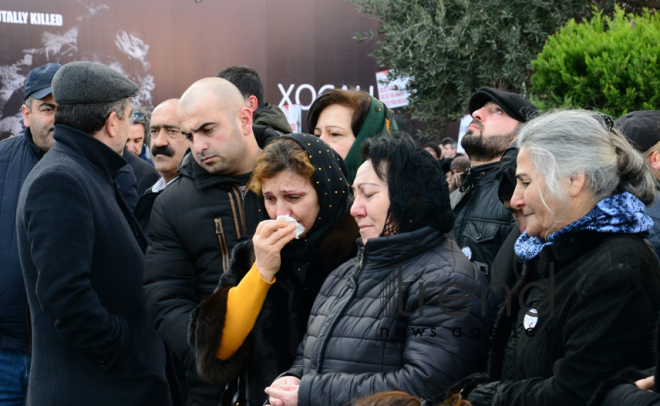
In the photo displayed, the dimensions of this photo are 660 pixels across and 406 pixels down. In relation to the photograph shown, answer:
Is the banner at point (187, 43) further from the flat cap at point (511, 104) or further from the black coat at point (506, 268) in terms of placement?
the black coat at point (506, 268)

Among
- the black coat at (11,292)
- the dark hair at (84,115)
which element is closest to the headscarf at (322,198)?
the dark hair at (84,115)

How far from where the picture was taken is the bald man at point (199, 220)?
3000 mm

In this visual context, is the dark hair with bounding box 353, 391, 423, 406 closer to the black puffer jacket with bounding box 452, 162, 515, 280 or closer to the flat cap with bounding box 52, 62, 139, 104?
the black puffer jacket with bounding box 452, 162, 515, 280

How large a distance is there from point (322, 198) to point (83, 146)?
4.30ft

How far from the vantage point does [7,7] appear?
32.1 feet

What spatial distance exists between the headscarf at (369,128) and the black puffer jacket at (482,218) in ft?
1.88

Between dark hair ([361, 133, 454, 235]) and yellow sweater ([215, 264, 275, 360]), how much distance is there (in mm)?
617

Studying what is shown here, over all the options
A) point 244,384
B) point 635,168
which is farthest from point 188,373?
point 635,168

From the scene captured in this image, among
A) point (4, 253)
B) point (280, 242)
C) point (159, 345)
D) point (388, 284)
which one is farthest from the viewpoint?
point (4, 253)

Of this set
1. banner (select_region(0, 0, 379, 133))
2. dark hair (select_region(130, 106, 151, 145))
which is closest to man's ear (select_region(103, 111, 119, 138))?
dark hair (select_region(130, 106, 151, 145))

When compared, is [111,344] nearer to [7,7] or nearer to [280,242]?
[280,242]

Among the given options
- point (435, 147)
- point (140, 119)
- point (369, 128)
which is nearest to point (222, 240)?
point (369, 128)

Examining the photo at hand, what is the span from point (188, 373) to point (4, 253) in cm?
157

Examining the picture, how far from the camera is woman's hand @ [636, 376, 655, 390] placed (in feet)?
6.09
